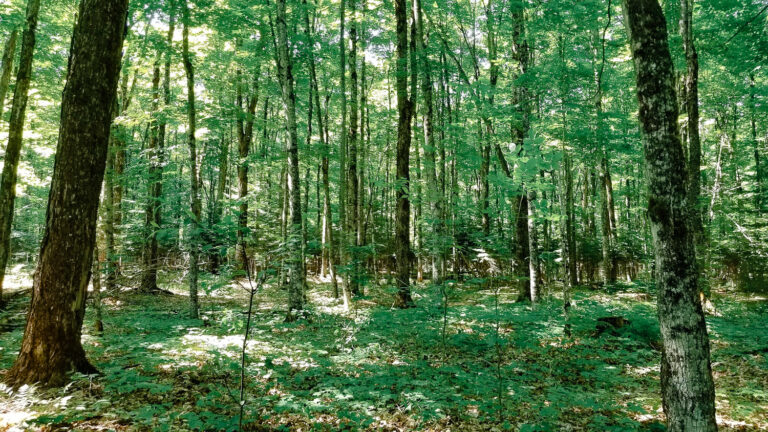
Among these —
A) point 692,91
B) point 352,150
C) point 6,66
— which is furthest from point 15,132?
point 692,91

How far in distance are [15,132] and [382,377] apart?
10333 millimetres

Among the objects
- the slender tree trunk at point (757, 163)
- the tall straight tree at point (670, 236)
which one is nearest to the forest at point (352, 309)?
the tall straight tree at point (670, 236)

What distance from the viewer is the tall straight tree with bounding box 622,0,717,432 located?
3227mm

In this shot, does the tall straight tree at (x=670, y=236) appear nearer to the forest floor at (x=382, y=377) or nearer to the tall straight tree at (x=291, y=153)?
the forest floor at (x=382, y=377)

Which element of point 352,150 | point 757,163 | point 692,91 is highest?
point 757,163

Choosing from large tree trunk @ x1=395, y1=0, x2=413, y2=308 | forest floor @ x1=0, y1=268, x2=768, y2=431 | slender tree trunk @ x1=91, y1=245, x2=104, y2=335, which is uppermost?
large tree trunk @ x1=395, y1=0, x2=413, y2=308

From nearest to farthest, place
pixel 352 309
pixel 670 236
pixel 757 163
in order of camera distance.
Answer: pixel 670 236 < pixel 352 309 < pixel 757 163

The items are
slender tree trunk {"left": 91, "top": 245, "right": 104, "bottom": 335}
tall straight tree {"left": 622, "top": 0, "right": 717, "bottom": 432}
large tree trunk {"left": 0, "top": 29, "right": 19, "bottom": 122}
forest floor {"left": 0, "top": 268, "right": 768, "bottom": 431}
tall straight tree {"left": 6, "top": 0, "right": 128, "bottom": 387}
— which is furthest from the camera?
large tree trunk {"left": 0, "top": 29, "right": 19, "bottom": 122}

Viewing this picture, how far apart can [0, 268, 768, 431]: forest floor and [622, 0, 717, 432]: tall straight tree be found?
1037mm

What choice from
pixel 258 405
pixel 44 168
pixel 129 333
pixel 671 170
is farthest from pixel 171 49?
pixel 44 168

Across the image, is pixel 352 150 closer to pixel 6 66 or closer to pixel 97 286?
pixel 97 286

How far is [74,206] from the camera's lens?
4414 mm

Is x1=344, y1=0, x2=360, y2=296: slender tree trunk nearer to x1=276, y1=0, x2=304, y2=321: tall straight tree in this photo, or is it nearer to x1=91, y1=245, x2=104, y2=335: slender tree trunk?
x1=276, y1=0, x2=304, y2=321: tall straight tree

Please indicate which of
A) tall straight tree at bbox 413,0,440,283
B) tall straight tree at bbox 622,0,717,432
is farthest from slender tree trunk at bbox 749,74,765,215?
tall straight tree at bbox 622,0,717,432
